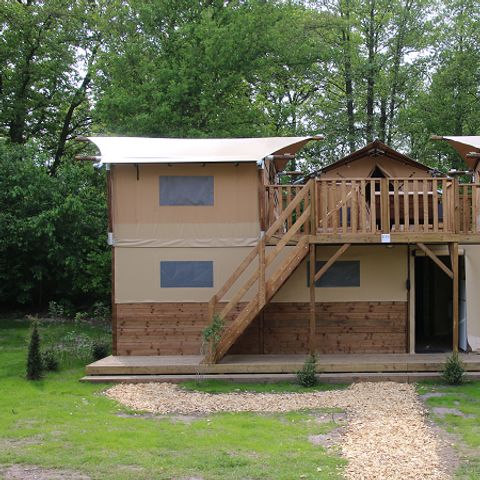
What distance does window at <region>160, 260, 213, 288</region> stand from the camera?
1195 centimetres

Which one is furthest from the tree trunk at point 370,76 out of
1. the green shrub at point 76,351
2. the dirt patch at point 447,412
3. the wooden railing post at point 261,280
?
the dirt patch at point 447,412

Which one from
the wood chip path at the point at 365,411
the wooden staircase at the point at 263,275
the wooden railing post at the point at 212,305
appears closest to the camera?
the wood chip path at the point at 365,411

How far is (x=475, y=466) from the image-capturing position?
601 cm

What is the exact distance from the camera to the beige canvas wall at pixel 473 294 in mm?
11844

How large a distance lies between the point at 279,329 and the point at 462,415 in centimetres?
467

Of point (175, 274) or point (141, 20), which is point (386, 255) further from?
point (141, 20)

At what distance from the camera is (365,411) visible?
27.0 ft

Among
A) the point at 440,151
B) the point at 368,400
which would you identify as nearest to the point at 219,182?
the point at 368,400

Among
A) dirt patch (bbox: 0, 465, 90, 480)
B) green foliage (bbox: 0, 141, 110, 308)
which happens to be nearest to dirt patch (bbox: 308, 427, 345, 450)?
dirt patch (bbox: 0, 465, 90, 480)

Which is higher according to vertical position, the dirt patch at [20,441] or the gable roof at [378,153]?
the gable roof at [378,153]

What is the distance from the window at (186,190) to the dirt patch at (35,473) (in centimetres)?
684

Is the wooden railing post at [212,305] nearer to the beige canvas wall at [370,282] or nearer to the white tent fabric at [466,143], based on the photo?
the beige canvas wall at [370,282]

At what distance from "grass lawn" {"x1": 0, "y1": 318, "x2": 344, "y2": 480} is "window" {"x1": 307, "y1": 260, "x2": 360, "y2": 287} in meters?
4.25

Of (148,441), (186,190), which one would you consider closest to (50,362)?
(186,190)
